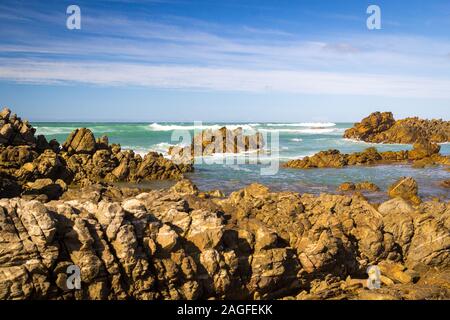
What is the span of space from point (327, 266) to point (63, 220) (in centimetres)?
792

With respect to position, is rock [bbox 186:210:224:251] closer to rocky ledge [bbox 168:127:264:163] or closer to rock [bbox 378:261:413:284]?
rock [bbox 378:261:413:284]

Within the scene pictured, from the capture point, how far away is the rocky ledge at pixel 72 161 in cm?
3048

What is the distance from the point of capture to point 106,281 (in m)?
10.6

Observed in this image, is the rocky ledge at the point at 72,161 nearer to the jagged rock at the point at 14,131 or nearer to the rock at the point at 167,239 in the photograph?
the jagged rock at the point at 14,131

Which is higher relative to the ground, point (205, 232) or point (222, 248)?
point (205, 232)

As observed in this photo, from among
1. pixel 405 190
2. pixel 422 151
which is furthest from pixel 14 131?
pixel 422 151

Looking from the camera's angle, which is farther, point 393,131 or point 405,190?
point 393,131

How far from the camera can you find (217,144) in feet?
186

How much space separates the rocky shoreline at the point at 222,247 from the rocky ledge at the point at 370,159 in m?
26.2

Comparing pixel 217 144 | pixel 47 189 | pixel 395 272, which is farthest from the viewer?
pixel 217 144

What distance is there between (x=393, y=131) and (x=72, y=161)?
6125 centimetres

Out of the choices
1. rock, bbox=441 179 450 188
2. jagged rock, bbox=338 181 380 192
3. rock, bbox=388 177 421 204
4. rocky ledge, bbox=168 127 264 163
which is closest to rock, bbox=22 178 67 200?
jagged rock, bbox=338 181 380 192

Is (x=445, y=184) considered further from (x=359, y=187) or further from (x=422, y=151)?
A: (x=422, y=151)
